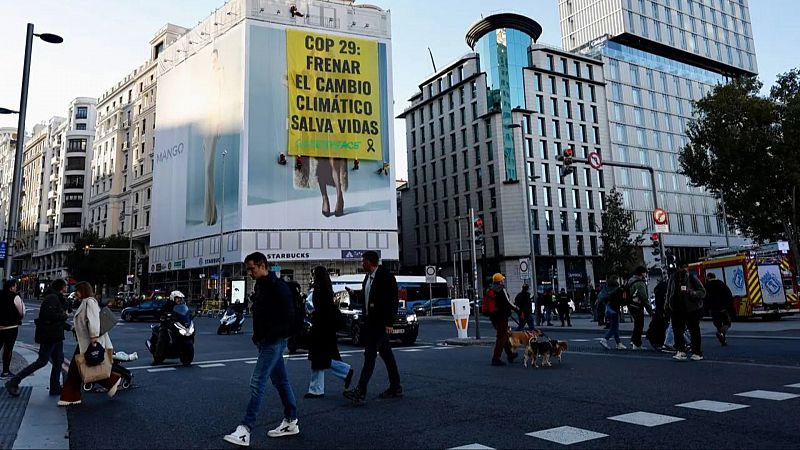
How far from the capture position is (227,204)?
5216 cm

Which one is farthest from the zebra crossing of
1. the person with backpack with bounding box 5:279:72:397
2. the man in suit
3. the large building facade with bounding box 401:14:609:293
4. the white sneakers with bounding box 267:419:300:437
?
the large building facade with bounding box 401:14:609:293

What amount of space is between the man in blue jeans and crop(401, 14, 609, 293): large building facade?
184ft

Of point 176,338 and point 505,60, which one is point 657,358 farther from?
point 505,60

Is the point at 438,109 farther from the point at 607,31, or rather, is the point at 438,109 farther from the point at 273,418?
the point at 273,418

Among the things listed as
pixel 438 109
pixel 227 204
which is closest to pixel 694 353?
pixel 227 204

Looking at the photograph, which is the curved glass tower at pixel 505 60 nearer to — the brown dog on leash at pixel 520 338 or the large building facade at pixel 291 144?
the large building facade at pixel 291 144

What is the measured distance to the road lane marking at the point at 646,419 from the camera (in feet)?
17.9

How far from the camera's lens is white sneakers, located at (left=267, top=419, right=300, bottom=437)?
17.3 ft

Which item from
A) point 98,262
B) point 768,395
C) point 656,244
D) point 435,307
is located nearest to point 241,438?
point 768,395

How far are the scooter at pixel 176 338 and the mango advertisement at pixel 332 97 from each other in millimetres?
41263

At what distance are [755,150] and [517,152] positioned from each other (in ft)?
110

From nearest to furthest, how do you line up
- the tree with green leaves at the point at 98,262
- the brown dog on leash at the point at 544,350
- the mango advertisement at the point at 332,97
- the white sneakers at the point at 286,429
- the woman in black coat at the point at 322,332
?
1. the white sneakers at the point at 286,429
2. the woman in black coat at the point at 322,332
3. the brown dog on leash at the point at 544,350
4. the mango advertisement at the point at 332,97
5. the tree with green leaves at the point at 98,262

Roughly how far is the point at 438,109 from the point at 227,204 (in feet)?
105

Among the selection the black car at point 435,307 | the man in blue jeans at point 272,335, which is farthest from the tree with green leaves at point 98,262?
the man in blue jeans at point 272,335
